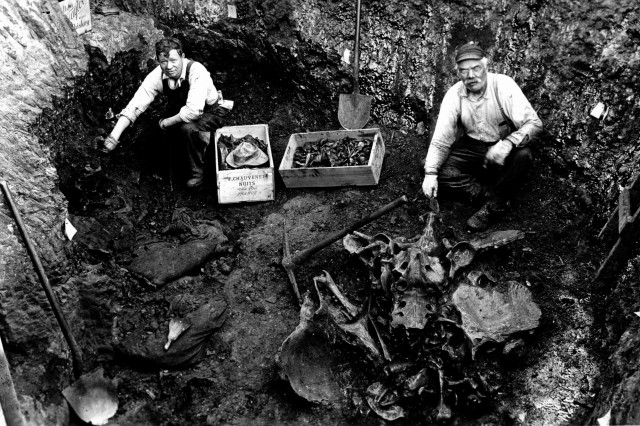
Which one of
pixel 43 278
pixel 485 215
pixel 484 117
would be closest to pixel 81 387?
pixel 43 278

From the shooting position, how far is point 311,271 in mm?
5754

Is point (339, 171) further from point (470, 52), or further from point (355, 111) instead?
point (470, 52)

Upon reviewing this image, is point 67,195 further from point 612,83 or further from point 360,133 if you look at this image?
point 612,83

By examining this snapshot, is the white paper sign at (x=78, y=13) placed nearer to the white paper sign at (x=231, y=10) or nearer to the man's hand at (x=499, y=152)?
the white paper sign at (x=231, y=10)

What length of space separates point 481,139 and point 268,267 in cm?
209

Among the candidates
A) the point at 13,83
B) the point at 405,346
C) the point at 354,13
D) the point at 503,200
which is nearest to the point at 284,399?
the point at 405,346

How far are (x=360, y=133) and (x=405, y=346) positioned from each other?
2.69 metres

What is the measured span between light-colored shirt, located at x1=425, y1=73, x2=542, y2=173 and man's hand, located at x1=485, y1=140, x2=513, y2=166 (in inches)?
2.1

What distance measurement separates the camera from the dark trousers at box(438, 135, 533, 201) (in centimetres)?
571

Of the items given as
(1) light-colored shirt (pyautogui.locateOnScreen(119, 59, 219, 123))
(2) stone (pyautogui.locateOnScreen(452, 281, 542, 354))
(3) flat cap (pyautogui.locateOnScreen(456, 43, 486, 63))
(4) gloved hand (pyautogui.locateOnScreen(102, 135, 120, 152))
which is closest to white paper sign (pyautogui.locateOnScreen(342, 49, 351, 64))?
(1) light-colored shirt (pyautogui.locateOnScreen(119, 59, 219, 123))

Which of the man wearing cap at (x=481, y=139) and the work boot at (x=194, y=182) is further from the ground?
the man wearing cap at (x=481, y=139)

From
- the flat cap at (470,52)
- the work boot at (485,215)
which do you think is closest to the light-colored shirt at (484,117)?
the flat cap at (470,52)

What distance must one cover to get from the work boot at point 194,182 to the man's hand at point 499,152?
2752 mm

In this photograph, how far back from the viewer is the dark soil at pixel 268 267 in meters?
4.78
